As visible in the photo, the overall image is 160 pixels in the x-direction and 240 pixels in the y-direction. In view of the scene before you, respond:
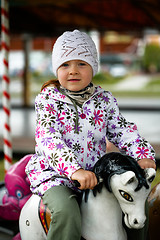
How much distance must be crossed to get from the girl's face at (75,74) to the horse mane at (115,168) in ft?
1.32

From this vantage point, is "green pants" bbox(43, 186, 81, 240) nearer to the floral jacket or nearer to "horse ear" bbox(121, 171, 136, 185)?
the floral jacket

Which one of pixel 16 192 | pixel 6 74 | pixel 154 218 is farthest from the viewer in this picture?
pixel 6 74

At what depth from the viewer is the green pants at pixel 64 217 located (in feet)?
5.54

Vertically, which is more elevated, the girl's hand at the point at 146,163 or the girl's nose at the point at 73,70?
the girl's nose at the point at 73,70

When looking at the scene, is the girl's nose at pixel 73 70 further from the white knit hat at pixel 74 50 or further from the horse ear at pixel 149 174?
the horse ear at pixel 149 174

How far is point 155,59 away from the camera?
19.4m

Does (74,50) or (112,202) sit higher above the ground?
(74,50)

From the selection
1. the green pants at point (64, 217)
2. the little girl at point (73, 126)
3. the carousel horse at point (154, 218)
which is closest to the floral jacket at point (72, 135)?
the little girl at point (73, 126)

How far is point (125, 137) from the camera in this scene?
1943 millimetres

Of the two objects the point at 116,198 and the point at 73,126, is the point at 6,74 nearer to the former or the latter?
the point at 73,126

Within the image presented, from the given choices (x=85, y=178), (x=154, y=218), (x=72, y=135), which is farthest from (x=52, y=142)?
(x=154, y=218)

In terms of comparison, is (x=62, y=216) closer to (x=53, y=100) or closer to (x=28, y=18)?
(x=53, y=100)

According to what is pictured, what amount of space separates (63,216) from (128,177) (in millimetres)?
350

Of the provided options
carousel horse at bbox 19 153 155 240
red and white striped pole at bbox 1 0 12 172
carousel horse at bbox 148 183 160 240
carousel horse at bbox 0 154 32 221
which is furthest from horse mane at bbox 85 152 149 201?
red and white striped pole at bbox 1 0 12 172
